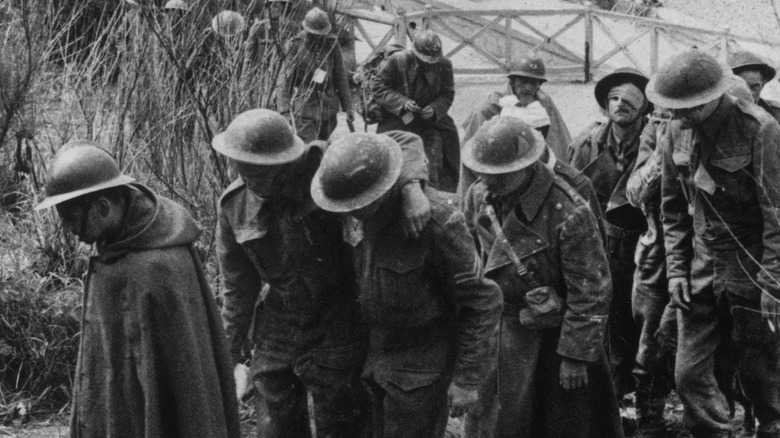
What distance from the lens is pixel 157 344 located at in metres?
4.75

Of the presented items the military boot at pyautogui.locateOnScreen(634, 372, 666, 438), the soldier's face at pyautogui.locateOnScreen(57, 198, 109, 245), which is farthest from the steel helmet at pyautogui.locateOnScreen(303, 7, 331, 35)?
the soldier's face at pyautogui.locateOnScreen(57, 198, 109, 245)

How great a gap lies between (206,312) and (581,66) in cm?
1440

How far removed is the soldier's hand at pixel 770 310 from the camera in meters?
6.52

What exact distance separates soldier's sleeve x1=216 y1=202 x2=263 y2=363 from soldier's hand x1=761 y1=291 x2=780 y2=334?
8.74ft

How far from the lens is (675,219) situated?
282 inches

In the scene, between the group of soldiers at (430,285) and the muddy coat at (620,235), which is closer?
the group of soldiers at (430,285)

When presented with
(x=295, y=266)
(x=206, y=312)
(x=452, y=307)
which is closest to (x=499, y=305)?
(x=452, y=307)

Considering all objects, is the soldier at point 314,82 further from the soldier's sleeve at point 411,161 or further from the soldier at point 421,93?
the soldier's sleeve at point 411,161

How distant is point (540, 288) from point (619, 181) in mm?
2102

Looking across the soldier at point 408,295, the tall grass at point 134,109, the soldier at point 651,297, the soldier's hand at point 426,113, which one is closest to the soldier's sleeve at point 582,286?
the soldier at point 408,295

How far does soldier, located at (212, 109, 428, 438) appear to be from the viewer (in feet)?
18.6

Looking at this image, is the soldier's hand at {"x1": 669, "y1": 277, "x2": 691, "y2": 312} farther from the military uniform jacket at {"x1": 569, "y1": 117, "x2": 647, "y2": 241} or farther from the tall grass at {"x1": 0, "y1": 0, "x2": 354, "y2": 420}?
the tall grass at {"x1": 0, "y1": 0, "x2": 354, "y2": 420}

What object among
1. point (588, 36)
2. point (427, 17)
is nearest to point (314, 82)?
point (427, 17)

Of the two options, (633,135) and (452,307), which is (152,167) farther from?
(452,307)
